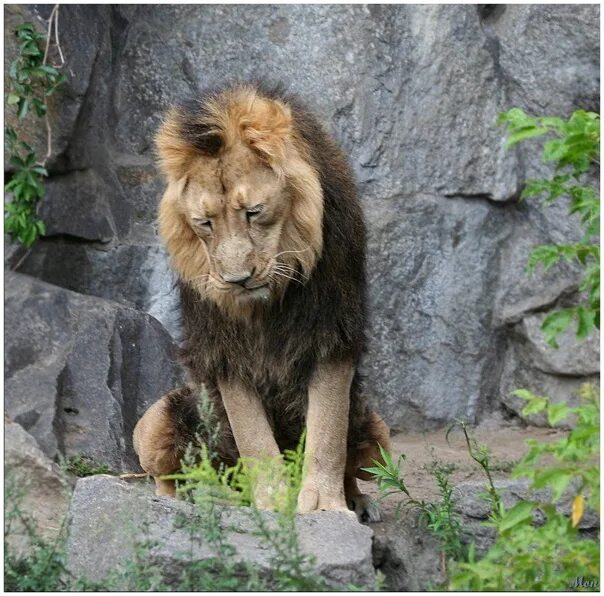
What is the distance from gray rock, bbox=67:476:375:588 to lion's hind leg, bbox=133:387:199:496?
0.93 m

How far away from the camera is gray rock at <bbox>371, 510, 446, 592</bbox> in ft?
15.6

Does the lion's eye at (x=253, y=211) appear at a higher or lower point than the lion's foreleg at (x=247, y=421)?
higher

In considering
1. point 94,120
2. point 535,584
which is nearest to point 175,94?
point 94,120

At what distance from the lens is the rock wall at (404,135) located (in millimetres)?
7758

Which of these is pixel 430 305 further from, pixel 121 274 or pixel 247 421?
pixel 247 421

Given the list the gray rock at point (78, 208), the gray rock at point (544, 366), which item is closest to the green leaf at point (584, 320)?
the gray rock at point (544, 366)

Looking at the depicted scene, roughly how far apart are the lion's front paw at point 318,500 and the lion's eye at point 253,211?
3.77 ft

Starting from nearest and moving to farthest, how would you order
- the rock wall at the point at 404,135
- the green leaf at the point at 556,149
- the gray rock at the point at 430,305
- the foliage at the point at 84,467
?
the green leaf at the point at 556,149 → the foliage at the point at 84,467 → the rock wall at the point at 404,135 → the gray rock at the point at 430,305

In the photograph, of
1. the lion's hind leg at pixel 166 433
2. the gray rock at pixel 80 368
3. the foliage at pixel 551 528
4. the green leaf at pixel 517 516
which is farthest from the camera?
the gray rock at pixel 80 368

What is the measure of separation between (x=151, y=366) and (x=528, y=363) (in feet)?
8.11

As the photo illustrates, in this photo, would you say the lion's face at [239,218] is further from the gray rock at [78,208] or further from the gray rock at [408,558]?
the gray rock at [78,208]

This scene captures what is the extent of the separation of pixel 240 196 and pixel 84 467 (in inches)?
87.0

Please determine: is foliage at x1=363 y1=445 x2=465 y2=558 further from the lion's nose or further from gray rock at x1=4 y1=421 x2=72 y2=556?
gray rock at x1=4 y1=421 x2=72 y2=556

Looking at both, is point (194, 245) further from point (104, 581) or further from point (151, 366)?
point (151, 366)
